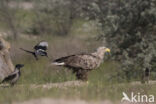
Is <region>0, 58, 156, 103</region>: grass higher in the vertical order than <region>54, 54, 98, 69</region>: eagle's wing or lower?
lower

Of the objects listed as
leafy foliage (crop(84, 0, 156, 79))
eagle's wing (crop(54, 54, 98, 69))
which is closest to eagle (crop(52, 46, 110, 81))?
eagle's wing (crop(54, 54, 98, 69))

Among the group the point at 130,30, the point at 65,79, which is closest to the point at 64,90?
the point at 65,79

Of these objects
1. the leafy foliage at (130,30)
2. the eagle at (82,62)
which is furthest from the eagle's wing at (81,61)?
the leafy foliage at (130,30)

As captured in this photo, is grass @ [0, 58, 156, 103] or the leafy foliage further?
the leafy foliage

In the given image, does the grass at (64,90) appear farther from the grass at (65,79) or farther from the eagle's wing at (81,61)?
Result: the eagle's wing at (81,61)

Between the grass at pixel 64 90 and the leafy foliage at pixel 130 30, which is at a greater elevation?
the leafy foliage at pixel 130 30

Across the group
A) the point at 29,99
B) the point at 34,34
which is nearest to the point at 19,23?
the point at 34,34

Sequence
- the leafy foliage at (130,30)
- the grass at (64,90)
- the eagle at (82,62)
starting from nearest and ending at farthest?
the grass at (64,90) → the eagle at (82,62) → the leafy foliage at (130,30)

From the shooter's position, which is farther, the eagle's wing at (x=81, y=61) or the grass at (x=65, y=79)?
the eagle's wing at (x=81, y=61)

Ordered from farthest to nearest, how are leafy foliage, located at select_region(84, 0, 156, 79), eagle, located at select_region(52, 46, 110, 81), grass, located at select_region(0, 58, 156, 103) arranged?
leafy foliage, located at select_region(84, 0, 156, 79) < eagle, located at select_region(52, 46, 110, 81) < grass, located at select_region(0, 58, 156, 103)

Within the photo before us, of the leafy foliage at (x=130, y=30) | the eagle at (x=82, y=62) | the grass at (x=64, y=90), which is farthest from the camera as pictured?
the leafy foliage at (x=130, y=30)

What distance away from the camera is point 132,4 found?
45.3 feet

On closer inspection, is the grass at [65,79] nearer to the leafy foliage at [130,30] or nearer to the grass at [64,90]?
the grass at [64,90]

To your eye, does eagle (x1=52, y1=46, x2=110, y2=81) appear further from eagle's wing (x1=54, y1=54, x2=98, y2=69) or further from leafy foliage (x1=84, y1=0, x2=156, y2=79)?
leafy foliage (x1=84, y1=0, x2=156, y2=79)
